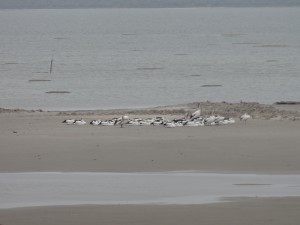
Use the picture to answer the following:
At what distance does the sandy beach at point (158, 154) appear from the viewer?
12.5 m

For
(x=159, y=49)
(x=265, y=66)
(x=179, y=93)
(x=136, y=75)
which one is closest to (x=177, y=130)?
(x=179, y=93)

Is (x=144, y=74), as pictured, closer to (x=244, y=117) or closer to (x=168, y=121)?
(x=244, y=117)

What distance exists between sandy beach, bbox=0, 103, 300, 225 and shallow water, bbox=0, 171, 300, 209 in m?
0.40

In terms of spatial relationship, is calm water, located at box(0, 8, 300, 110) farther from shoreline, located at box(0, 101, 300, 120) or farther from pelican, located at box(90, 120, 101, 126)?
pelican, located at box(90, 120, 101, 126)

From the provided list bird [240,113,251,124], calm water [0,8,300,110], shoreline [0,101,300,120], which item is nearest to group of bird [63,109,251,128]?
bird [240,113,251,124]

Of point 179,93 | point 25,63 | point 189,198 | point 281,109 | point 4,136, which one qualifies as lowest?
point 189,198

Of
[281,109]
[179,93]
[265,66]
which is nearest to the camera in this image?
[281,109]

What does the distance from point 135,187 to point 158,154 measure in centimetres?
303

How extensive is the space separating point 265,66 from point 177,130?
2859 cm

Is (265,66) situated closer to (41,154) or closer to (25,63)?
(25,63)

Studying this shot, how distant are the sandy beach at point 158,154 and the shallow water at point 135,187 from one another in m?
0.40

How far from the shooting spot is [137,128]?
20.8m

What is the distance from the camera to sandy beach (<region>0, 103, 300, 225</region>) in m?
12.5

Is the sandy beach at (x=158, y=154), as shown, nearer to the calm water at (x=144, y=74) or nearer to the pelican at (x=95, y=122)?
the pelican at (x=95, y=122)
